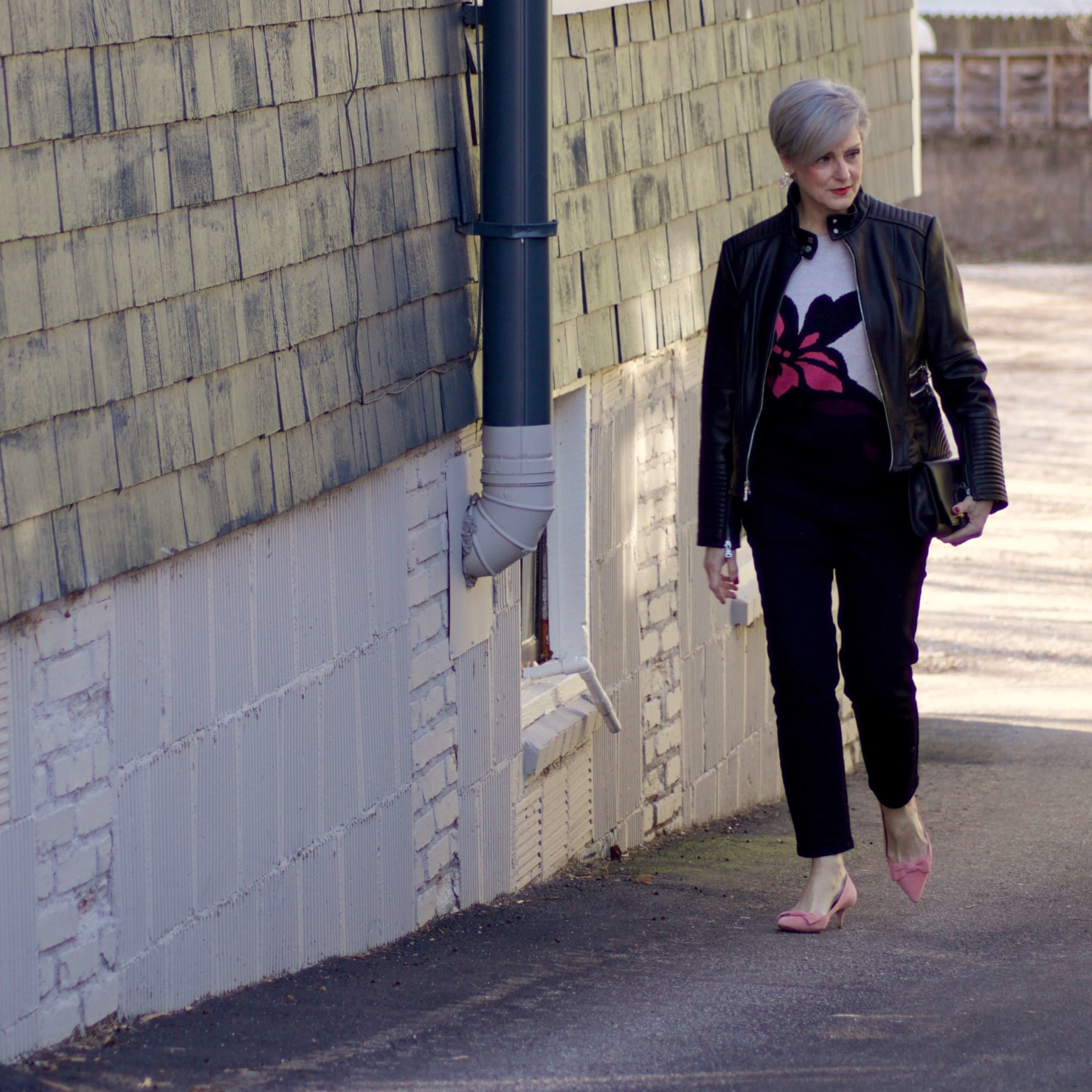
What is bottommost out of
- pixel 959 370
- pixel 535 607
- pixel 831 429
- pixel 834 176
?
pixel 535 607

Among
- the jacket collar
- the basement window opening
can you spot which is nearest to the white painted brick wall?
the basement window opening

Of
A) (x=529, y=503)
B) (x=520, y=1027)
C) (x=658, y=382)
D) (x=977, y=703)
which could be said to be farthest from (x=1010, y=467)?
(x=520, y=1027)

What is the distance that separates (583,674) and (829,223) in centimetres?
209

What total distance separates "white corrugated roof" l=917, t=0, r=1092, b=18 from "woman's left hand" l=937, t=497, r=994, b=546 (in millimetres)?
33566

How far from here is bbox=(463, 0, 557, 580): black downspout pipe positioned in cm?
452

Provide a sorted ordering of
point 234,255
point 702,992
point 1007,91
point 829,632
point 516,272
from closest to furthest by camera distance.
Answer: point 234,255, point 702,992, point 829,632, point 516,272, point 1007,91

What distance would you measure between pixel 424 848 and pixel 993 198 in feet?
92.8

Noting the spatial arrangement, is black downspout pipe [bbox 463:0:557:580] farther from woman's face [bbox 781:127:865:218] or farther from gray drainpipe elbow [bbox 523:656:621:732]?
gray drainpipe elbow [bbox 523:656:621:732]

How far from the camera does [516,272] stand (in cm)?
→ 460

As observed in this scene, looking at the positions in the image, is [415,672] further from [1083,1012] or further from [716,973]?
[1083,1012]

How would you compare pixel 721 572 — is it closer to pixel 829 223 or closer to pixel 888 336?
pixel 888 336

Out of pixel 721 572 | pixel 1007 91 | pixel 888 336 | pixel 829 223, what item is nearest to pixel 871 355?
pixel 888 336

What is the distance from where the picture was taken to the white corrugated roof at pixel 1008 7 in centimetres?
3609

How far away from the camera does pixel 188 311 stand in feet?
11.7
